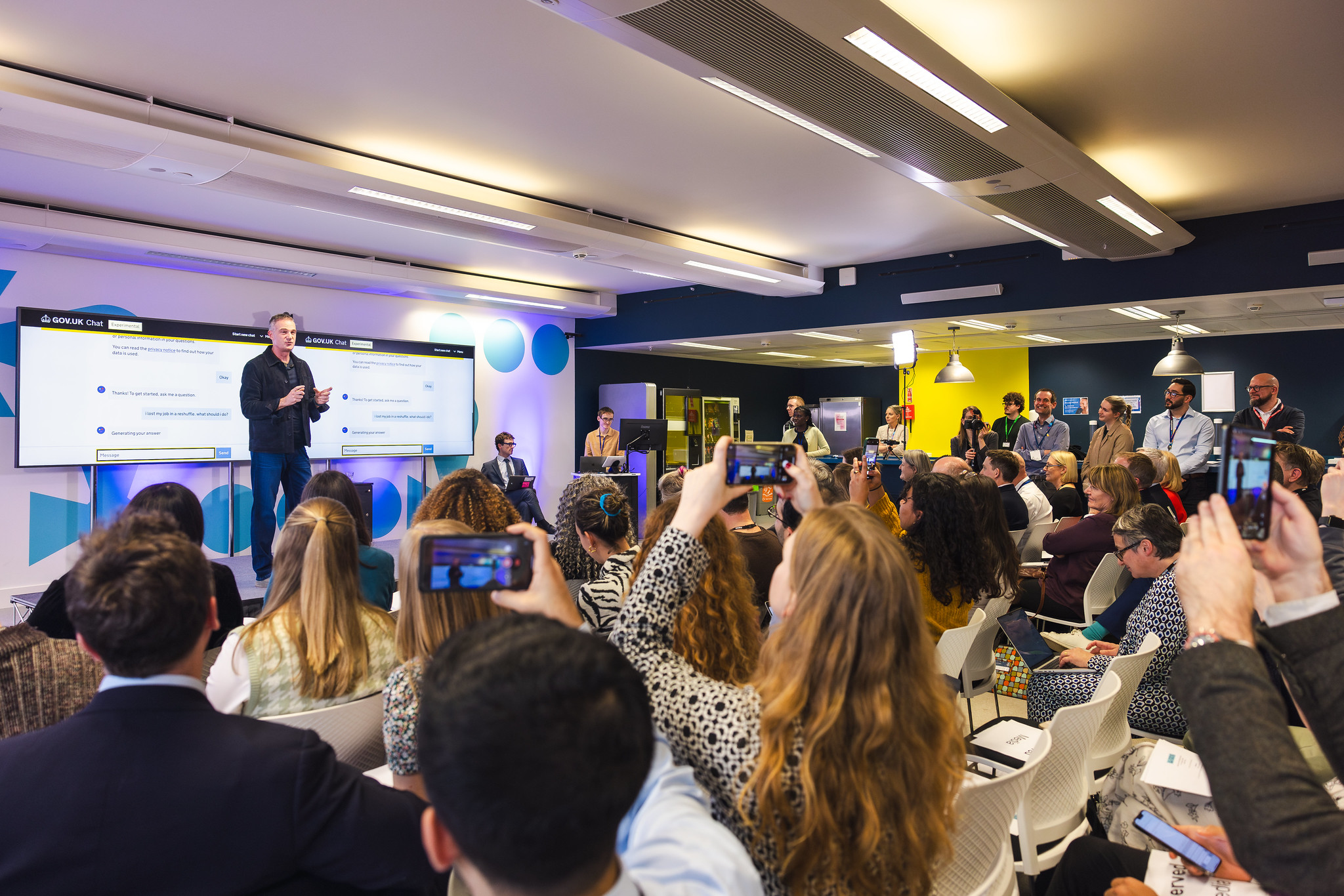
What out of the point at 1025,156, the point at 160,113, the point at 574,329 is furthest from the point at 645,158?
the point at 574,329

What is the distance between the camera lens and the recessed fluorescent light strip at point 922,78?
9.04 feet

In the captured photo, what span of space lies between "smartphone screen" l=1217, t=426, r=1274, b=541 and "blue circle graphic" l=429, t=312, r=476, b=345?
865cm

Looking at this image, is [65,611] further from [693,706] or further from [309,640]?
[693,706]

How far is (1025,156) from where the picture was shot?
3.88m

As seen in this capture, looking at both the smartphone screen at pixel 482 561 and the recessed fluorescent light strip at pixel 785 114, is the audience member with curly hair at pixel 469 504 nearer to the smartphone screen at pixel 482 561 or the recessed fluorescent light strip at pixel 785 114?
the smartphone screen at pixel 482 561

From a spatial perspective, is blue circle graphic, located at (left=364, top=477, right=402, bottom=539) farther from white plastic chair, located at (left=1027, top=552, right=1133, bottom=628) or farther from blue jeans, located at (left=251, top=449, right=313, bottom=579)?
white plastic chair, located at (left=1027, top=552, right=1133, bottom=628)

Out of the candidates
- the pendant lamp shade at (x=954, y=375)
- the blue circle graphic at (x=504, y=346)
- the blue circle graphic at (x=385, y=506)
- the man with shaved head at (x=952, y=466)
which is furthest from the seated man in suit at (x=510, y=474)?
the man with shaved head at (x=952, y=466)

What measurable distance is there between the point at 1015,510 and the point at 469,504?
11.2ft

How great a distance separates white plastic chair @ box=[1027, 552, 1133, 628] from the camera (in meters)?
3.86

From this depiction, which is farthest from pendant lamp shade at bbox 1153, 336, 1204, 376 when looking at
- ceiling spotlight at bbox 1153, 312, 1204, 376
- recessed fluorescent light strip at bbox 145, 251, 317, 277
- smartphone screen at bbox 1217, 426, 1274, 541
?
recessed fluorescent light strip at bbox 145, 251, 317, 277

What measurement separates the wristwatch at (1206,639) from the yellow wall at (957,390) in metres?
11.4

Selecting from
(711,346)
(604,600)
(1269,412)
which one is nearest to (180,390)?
(711,346)

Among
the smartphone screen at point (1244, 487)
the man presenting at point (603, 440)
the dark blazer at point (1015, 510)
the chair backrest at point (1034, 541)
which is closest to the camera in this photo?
the smartphone screen at point (1244, 487)

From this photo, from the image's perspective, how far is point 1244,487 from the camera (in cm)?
98
